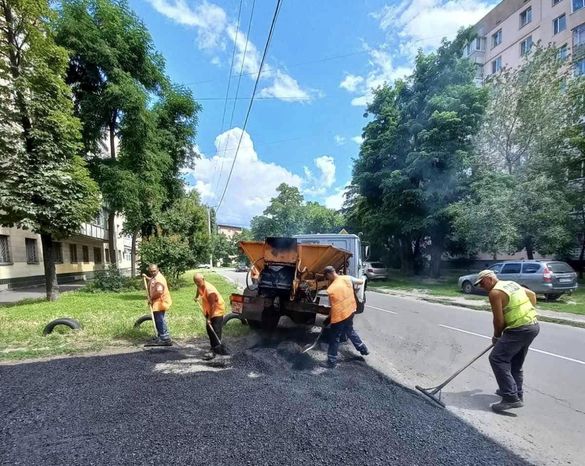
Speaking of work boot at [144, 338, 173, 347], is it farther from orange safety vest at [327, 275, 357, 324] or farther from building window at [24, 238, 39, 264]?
building window at [24, 238, 39, 264]

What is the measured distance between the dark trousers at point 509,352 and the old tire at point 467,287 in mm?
15177

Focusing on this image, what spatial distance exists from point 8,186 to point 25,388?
365 inches

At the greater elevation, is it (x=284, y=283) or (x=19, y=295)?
(x=284, y=283)

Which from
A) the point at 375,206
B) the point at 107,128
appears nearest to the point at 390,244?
the point at 375,206

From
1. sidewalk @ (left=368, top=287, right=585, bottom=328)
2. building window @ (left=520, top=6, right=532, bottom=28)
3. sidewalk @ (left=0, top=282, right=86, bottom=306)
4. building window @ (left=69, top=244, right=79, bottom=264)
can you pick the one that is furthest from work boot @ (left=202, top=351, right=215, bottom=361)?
building window @ (left=520, top=6, right=532, bottom=28)

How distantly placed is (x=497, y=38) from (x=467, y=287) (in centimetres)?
3471

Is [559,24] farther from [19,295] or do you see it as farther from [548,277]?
[19,295]

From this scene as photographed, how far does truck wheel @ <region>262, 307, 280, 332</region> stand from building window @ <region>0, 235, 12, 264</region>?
56.3 ft

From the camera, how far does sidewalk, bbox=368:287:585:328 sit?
1032 cm

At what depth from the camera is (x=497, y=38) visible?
1521 inches

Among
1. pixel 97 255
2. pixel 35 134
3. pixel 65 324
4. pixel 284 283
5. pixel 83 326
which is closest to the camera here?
pixel 284 283

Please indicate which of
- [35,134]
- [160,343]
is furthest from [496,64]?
[160,343]

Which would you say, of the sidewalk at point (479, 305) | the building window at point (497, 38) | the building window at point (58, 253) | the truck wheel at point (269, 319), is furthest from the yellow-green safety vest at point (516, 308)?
the building window at point (497, 38)

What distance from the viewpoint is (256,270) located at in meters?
8.30
